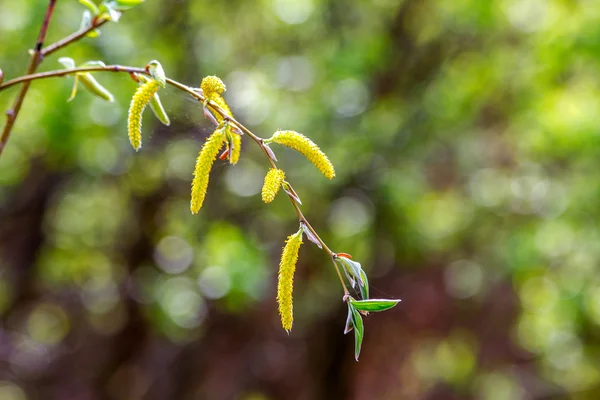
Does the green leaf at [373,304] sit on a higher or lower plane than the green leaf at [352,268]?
lower

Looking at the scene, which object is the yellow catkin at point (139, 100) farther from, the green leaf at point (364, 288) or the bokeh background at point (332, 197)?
the bokeh background at point (332, 197)

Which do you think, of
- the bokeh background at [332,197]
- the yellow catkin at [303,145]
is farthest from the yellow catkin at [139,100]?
the bokeh background at [332,197]

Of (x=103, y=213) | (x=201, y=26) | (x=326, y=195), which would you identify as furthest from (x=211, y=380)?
(x=201, y=26)

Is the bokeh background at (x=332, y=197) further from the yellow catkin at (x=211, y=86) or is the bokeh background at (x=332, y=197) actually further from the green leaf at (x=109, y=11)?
the yellow catkin at (x=211, y=86)

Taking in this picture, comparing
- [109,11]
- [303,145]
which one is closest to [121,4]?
[109,11]

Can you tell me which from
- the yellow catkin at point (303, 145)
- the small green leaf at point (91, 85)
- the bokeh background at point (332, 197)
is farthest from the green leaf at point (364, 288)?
the bokeh background at point (332, 197)

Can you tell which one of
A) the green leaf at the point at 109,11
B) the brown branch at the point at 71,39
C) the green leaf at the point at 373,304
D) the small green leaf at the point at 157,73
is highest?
the green leaf at the point at 109,11

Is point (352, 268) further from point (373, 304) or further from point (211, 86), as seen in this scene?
point (211, 86)

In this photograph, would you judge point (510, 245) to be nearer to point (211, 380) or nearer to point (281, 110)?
point (281, 110)

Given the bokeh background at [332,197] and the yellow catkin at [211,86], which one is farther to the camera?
the bokeh background at [332,197]
